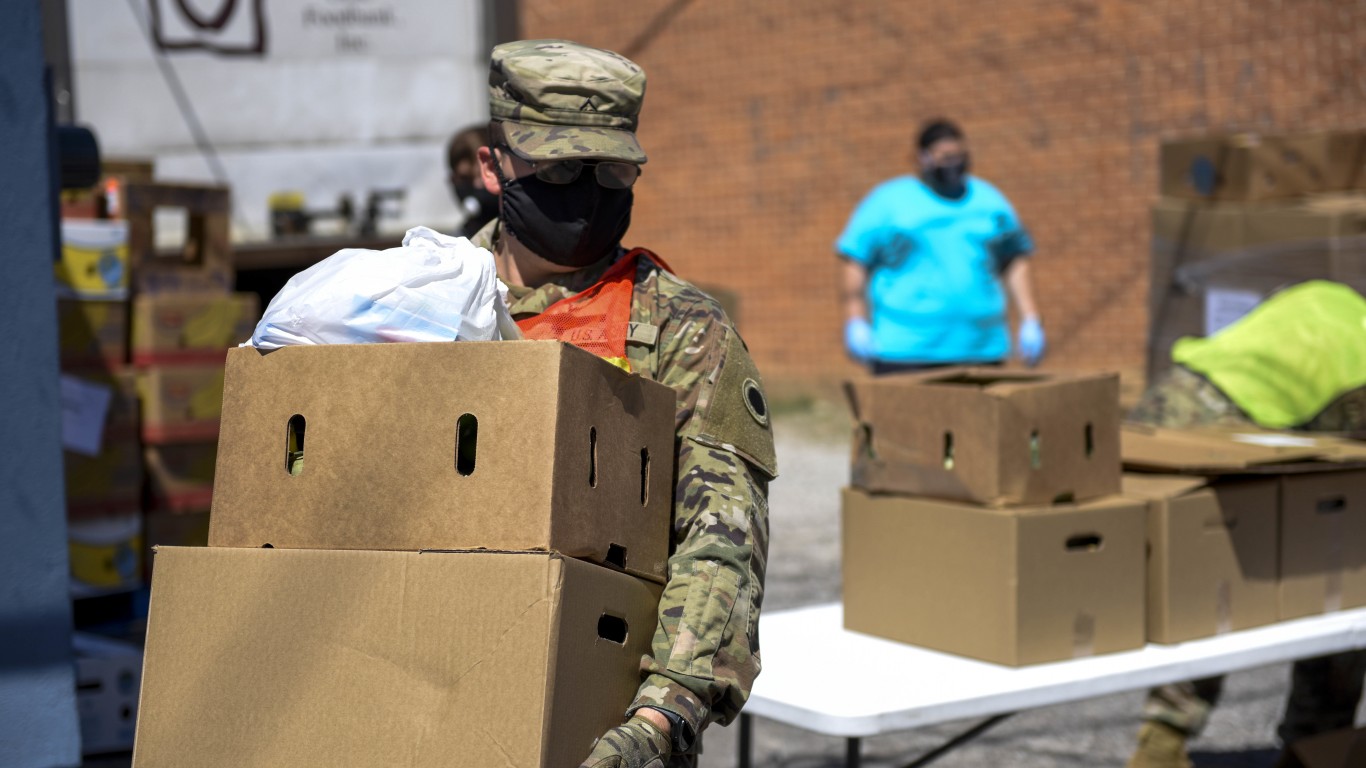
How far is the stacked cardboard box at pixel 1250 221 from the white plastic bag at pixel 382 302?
143 inches

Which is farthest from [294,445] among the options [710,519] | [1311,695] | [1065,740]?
[1065,740]

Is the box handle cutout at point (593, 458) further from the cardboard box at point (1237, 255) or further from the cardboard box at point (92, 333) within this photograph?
the cardboard box at point (92, 333)

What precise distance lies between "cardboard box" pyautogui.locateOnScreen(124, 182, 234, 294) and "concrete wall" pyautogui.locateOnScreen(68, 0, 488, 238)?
0.76 m

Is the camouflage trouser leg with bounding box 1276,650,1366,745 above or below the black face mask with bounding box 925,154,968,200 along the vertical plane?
below

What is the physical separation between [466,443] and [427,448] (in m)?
0.10

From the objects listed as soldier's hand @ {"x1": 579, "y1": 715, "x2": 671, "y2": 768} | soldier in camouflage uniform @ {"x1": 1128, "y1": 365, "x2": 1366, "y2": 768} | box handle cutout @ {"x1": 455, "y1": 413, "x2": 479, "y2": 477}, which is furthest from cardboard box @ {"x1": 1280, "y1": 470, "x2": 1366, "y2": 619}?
box handle cutout @ {"x1": 455, "y1": 413, "x2": 479, "y2": 477}

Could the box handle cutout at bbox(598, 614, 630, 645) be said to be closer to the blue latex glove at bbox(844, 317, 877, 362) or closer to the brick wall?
the blue latex glove at bbox(844, 317, 877, 362)

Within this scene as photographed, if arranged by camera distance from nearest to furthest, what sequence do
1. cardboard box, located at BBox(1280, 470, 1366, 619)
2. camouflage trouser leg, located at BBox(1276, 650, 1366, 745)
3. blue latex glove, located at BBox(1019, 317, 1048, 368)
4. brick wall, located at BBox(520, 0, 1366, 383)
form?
cardboard box, located at BBox(1280, 470, 1366, 619)
camouflage trouser leg, located at BBox(1276, 650, 1366, 745)
blue latex glove, located at BBox(1019, 317, 1048, 368)
brick wall, located at BBox(520, 0, 1366, 383)

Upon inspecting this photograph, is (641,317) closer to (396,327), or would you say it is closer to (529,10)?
(396,327)

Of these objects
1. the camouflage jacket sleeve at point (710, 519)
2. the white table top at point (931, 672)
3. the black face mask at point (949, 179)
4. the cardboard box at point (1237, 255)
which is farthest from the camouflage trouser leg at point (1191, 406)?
the camouflage jacket sleeve at point (710, 519)

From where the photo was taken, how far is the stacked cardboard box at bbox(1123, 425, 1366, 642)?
3.25 m

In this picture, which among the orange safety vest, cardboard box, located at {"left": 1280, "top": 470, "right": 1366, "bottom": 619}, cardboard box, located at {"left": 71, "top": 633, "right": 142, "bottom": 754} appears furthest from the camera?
cardboard box, located at {"left": 71, "top": 633, "right": 142, "bottom": 754}

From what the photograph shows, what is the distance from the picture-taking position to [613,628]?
1904 mm

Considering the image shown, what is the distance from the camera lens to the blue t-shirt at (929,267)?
5496 mm
